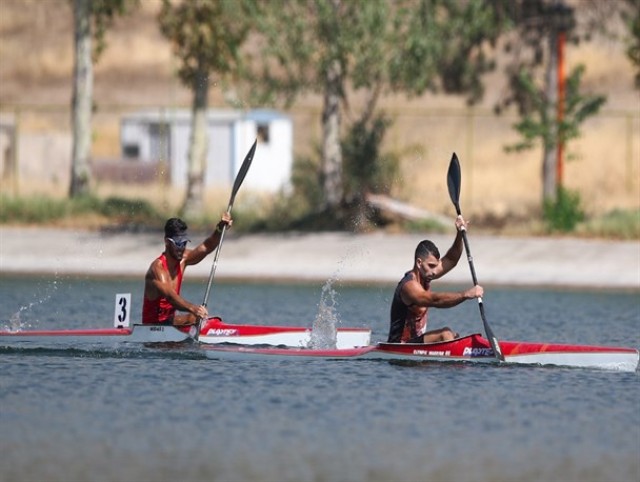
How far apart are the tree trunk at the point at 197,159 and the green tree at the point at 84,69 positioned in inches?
101

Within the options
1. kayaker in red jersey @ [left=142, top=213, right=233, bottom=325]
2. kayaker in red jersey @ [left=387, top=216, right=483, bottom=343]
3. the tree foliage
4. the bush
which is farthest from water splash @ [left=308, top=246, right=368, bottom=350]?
the tree foliage

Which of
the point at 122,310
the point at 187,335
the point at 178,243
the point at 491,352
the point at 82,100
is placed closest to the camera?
the point at 491,352

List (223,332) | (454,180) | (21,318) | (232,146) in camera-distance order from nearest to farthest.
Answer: (223,332) → (454,180) → (21,318) → (232,146)

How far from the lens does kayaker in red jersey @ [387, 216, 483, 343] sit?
1806cm

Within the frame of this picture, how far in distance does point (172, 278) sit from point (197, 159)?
17360 millimetres

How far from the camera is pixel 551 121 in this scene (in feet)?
114

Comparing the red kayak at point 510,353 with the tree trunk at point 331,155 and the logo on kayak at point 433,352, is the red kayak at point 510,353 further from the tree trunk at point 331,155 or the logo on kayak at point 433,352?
the tree trunk at point 331,155

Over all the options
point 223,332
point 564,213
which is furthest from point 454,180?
point 564,213

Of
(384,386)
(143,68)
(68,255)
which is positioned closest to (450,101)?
(143,68)

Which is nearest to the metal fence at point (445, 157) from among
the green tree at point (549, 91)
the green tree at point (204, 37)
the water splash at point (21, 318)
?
the green tree at point (549, 91)

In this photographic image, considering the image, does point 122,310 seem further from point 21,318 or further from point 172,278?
point 21,318

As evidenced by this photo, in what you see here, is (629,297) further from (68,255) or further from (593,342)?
(68,255)

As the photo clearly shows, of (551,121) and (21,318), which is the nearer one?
(21,318)

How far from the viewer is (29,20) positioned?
90.1m
